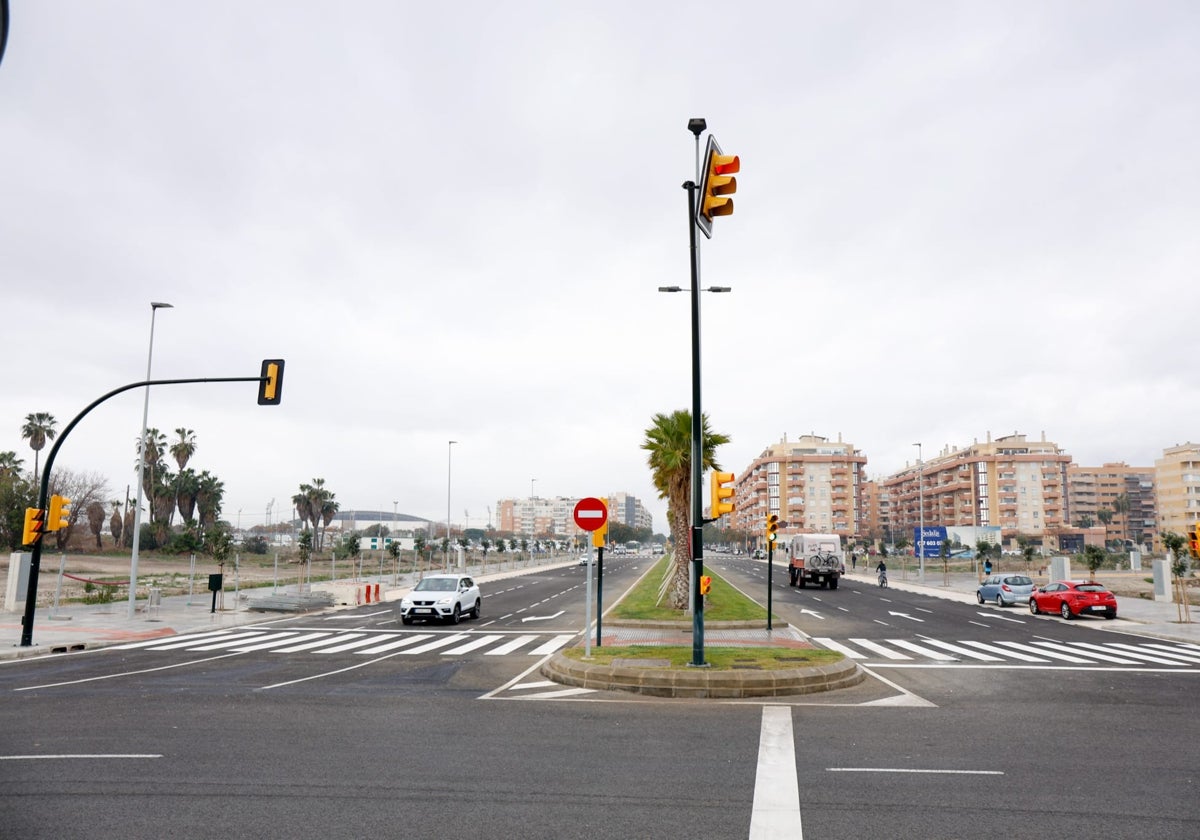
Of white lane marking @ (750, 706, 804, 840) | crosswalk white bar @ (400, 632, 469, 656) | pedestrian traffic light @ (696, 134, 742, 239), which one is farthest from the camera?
crosswalk white bar @ (400, 632, 469, 656)

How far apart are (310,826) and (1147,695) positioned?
44.3 feet

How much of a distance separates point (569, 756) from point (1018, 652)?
1551cm

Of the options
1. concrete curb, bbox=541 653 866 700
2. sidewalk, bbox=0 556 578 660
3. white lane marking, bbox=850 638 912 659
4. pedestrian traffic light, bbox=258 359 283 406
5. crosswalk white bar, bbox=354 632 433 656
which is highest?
pedestrian traffic light, bbox=258 359 283 406

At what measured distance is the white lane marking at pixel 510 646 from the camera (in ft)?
60.2

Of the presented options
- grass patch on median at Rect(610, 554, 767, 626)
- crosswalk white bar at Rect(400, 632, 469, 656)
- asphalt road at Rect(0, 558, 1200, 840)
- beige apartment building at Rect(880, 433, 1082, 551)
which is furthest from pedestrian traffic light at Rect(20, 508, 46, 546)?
beige apartment building at Rect(880, 433, 1082, 551)

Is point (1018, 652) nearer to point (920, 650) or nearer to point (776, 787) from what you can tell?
point (920, 650)

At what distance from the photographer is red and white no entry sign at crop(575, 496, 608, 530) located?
52.2ft

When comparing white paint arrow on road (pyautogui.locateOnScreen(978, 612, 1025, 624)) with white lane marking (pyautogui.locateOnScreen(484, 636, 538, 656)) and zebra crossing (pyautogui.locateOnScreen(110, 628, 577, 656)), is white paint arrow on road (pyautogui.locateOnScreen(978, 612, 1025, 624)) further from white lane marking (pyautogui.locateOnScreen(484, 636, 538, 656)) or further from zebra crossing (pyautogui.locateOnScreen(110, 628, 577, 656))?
white lane marking (pyautogui.locateOnScreen(484, 636, 538, 656))

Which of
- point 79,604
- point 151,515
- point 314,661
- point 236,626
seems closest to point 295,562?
point 151,515

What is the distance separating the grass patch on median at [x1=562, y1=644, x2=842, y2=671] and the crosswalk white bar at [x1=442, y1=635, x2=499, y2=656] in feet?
11.0

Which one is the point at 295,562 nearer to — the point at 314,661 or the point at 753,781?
the point at 314,661

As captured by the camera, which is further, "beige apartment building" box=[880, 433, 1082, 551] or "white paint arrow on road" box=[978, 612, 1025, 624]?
"beige apartment building" box=[880, 433, 1082, 551]

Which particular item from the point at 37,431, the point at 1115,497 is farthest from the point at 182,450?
the point at 1115,497

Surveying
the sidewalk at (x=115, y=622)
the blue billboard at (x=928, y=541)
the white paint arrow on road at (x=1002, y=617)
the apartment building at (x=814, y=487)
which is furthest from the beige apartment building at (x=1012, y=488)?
the sidewalk at (x=115, y=622)
